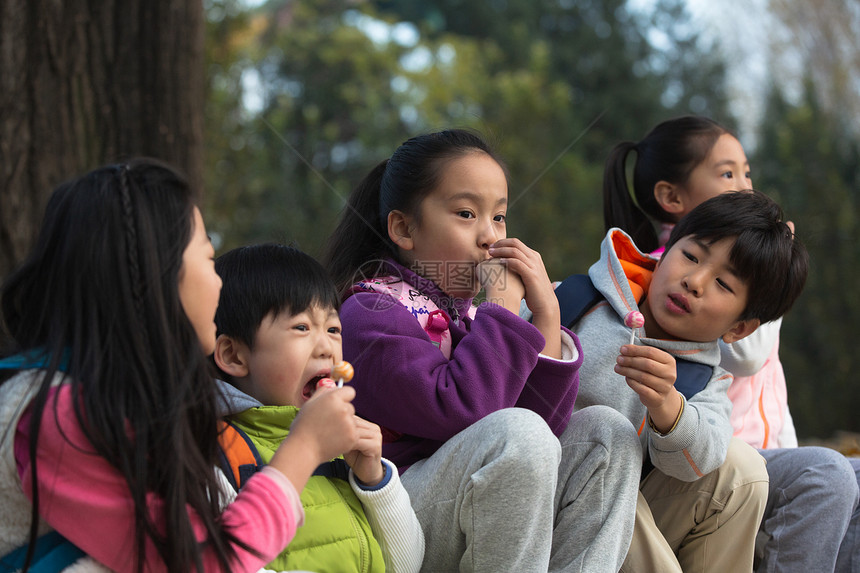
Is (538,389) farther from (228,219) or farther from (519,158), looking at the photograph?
(519,158)

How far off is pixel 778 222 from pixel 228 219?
18.0 feet

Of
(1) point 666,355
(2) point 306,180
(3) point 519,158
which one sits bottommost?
(2) point 306,180

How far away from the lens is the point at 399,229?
224 cm

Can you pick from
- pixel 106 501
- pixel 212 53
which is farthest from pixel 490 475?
pixel 212 53

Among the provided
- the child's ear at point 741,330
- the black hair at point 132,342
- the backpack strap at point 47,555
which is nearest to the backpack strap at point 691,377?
the child's ear at point 741,330

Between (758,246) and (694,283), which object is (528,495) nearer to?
(694,283)

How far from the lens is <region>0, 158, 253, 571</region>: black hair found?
1.34m

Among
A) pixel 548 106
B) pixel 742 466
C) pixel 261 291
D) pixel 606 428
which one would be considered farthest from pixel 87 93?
pixel 548 106

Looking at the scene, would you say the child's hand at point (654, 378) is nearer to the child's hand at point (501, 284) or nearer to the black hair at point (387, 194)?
the child's hand at point (501, 284)

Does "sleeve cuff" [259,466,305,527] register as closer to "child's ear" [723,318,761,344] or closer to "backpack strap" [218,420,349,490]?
"backpack strap" [218,420,349,490]

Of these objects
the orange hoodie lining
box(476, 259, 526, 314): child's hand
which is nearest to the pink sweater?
box(476, 259, 526, 314): child's hand

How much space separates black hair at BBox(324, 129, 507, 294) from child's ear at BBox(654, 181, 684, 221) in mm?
922

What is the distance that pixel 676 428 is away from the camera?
195 centimetres

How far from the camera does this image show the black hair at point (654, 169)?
2.90 meters
